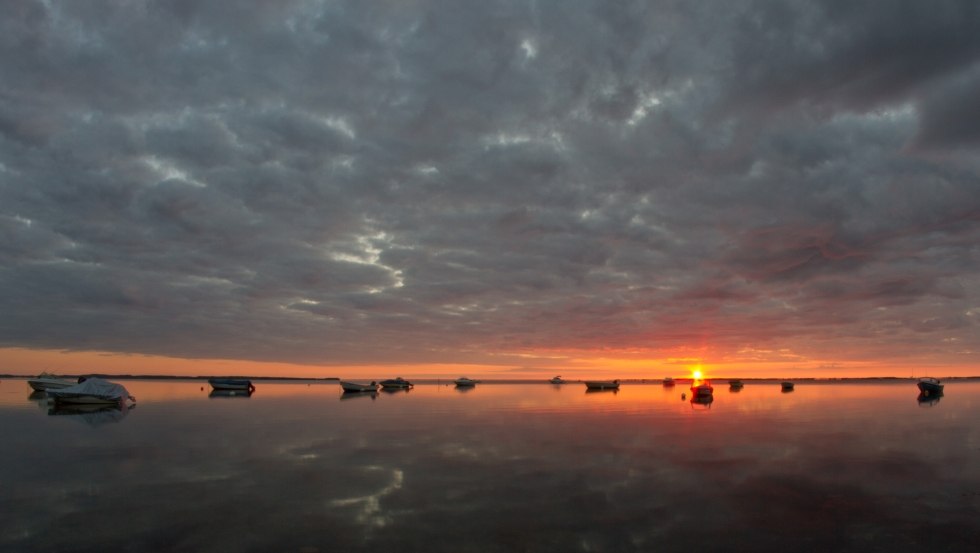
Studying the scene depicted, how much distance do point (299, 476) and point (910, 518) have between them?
79.8 feet

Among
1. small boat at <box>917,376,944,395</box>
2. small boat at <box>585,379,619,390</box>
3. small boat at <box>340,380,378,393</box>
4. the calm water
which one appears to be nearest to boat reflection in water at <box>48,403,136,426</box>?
Result: the calm water

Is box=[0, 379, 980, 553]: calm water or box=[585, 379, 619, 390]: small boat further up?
box=[585, 379, 619, 390]: small boat

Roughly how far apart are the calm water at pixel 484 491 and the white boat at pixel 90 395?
3249cm

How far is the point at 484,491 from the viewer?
76.2 ft

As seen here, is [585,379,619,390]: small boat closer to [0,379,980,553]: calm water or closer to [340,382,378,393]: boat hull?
[340,382,378,393]: boat hull

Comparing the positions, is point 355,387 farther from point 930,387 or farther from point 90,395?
point 930,387

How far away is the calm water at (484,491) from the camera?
17.1 metres

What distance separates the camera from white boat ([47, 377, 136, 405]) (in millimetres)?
73875

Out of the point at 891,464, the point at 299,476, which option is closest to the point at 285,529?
the point at 299,476

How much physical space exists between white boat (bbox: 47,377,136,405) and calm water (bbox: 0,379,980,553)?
107 feet

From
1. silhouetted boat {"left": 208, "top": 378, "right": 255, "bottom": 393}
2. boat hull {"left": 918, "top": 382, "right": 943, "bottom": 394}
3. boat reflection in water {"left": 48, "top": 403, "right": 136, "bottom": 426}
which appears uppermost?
boat hull {"left": 918, "top": 382, "right": 943, "bottom": 394}

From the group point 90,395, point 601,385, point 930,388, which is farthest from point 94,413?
point 930,388

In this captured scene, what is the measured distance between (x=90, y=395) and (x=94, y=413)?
12725mm

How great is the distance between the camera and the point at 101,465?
2916 centimetres
